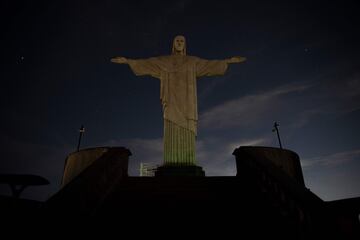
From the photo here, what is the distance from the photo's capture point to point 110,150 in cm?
657

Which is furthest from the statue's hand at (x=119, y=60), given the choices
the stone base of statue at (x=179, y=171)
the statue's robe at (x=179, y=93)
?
the stone base of statue at (x=179, y=171)

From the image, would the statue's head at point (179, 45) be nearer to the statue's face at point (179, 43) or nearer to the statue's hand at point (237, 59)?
the statue's face at point (179, 43)

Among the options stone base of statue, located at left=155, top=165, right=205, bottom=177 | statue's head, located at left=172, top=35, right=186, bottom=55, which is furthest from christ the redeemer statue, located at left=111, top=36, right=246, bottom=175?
stone base of statue, located at left=155, top=165, right=205, bottom=177

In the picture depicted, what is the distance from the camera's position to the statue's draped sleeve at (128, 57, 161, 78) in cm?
1062

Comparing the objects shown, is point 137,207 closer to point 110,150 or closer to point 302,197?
point 110,150

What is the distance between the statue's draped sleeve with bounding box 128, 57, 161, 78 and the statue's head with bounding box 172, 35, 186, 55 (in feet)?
3.22

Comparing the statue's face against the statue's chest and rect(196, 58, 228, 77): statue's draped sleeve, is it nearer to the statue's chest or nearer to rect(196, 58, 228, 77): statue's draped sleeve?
the statue's chest

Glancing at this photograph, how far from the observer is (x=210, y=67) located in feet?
35.4

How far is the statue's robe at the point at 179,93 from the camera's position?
31.4 ft

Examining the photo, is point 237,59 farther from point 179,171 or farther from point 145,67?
point 179,171

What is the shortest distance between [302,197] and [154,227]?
224 cm

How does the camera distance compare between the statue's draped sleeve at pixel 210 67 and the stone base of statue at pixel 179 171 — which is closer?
the stone base of statue at pixel 179 171

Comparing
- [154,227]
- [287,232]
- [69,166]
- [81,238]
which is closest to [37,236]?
[81,238]

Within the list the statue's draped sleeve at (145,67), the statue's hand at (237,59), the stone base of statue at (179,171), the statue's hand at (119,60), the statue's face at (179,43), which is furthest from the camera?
the statue's face at (179,43)
